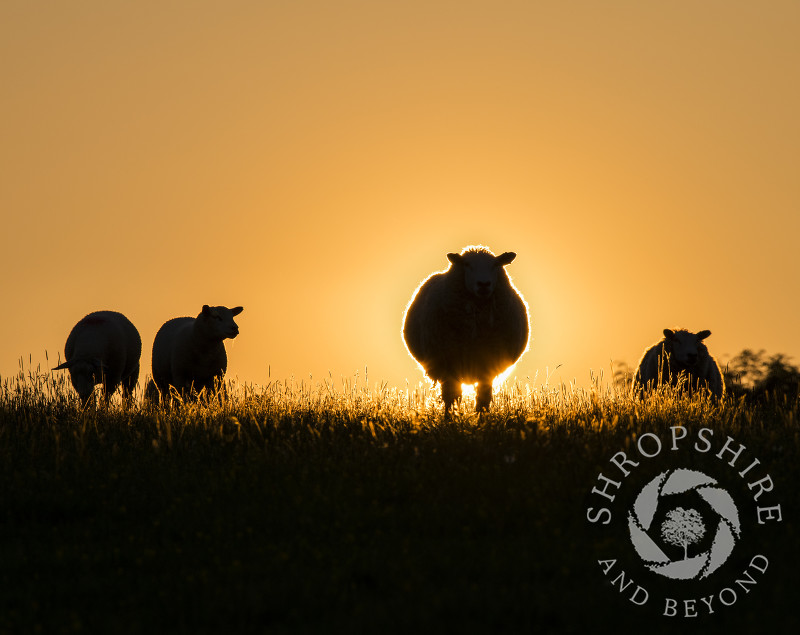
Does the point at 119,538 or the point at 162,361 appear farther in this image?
the point at 162,361

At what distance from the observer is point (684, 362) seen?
55.5ft

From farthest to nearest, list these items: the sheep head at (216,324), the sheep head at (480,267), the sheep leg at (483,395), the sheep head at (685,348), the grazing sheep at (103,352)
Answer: the grazing sheep at (103,352) → the sheep head at (216,324) → the sheep head at (685,348) → the sheep leg at (483,395) → the sheep head at (480,267)

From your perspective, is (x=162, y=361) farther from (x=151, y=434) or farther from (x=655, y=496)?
(x=655, y=496)

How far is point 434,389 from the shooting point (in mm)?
12477

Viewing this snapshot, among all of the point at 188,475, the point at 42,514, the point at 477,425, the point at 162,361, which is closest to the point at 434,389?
the point at 477,425

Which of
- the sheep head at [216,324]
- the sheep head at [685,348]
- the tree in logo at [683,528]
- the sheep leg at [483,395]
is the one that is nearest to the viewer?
the tree in logo at [683,528]

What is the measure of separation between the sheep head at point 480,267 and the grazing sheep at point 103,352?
9.80 metres

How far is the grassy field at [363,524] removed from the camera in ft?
17.8

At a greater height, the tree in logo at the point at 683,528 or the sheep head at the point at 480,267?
the sheep head at the point at 480,267

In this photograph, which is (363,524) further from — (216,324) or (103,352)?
(103,352)

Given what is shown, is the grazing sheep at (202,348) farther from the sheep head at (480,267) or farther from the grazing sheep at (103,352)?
the sheep head at (480,267)

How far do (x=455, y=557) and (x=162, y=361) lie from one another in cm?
1450

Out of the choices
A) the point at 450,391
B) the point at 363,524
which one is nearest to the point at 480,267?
the point at 450,391

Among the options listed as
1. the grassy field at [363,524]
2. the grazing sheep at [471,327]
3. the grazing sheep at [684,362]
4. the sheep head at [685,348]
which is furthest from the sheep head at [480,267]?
the sheep head at [685,348]
